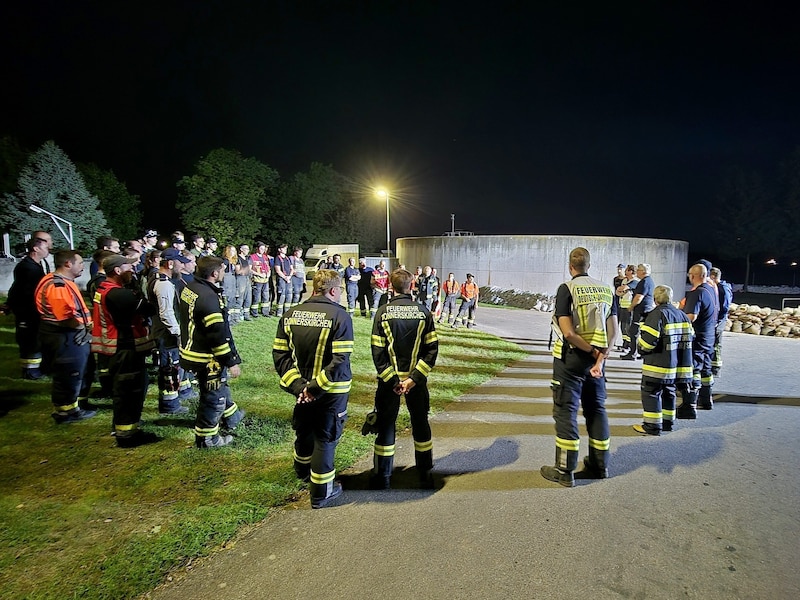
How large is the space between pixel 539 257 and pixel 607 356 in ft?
64.8

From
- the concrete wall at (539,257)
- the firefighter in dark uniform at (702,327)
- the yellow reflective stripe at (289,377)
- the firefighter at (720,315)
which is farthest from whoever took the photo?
the concrete wall at (539,257)

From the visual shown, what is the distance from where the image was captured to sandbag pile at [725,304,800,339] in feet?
44.8

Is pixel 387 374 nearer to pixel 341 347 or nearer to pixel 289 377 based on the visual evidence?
pixel 341 347

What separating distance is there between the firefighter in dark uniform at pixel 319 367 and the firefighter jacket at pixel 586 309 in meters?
2.08

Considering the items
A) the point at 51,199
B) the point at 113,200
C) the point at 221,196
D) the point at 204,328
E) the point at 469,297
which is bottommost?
the point at 204,328

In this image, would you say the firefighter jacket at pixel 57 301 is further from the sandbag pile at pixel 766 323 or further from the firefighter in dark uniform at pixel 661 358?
the sandbag pile at pixel 766 323

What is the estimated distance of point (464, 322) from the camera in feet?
48.5

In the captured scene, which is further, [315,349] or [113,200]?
[113,200]

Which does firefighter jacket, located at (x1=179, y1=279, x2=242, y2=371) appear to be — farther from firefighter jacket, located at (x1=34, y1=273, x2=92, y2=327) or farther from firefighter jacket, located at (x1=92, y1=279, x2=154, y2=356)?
firefighter jacket, located at (x1=34, y1=273, x2=92, y2=327)

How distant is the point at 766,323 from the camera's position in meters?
14.4

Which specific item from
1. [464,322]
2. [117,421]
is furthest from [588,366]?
[464,322]

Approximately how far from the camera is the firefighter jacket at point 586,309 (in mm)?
4223

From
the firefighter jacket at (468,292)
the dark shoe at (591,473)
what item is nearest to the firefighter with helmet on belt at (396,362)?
the dark shoe at (591,473)

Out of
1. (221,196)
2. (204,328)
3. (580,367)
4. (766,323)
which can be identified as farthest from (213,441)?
(221,196)
